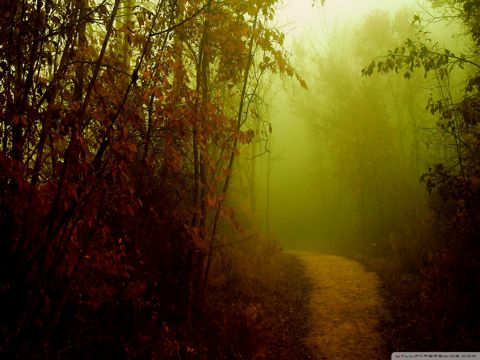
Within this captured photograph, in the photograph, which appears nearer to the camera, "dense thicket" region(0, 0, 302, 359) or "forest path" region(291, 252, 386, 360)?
"dense thicket" region(0, 0, 302, 359)

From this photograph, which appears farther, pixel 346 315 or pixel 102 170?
pixel 346 315

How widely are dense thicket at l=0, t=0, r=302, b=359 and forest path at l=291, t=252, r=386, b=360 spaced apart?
304 centimetres

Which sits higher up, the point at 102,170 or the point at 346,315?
the point at 102,170

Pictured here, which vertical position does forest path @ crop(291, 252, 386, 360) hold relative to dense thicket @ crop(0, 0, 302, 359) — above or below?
below

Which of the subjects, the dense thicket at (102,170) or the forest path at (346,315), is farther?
the forest path at (346,315)

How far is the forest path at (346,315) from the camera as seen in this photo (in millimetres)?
8219

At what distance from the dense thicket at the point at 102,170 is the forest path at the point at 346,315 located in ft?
9.98

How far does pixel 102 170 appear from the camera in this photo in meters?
3.99

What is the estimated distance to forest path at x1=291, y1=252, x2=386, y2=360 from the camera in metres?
8.22

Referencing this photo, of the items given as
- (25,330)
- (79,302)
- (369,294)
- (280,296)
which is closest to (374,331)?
(369,294)

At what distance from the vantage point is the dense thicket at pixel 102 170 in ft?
13.3

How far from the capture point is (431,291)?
931cm

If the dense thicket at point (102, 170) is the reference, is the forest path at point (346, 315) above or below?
below

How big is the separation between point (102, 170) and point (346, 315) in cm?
820
